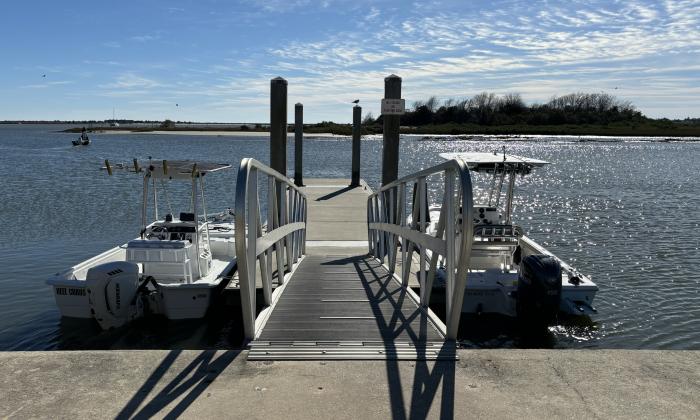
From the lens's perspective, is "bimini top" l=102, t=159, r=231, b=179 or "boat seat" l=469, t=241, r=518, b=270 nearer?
"bimini top" l=102, t=159, r=231, b=179

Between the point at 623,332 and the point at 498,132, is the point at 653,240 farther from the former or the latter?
the point at 498,132

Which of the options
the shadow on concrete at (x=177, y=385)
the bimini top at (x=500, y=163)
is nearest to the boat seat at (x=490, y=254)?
the bimini top at (x=500, y=163)

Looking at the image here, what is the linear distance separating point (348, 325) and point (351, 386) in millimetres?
1287

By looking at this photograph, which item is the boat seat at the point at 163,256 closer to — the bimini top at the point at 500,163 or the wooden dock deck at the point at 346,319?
the wooden dock deck at the point at 346,319

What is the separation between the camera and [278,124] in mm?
12594

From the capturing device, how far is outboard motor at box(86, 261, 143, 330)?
7430mm

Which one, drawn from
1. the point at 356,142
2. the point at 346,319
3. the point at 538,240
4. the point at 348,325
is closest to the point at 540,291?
the point at 346,319

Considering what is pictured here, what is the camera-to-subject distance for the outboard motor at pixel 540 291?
7672 millimetres

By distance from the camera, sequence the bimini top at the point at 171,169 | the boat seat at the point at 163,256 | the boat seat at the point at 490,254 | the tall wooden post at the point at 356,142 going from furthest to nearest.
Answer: the tall wooden post at the point at 356,142
the boat seat at the point at 490,254
the bimini top at the point at 171,169
the boat seat at the point at 163,256

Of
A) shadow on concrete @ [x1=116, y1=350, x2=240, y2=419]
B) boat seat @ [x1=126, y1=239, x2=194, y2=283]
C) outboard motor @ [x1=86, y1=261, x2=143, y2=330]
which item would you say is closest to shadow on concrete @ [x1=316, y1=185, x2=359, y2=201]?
boat seat @ [x1=126, y1=239, x2=194, y2=283]

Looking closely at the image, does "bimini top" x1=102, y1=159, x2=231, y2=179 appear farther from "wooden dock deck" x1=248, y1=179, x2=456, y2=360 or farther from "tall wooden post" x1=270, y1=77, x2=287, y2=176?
"tall wooden post" x1=270, y1=77, x2=287, y2=176

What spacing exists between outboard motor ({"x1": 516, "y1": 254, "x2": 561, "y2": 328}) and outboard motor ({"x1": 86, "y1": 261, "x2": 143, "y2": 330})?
213 inches

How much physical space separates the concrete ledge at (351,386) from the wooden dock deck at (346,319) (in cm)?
18

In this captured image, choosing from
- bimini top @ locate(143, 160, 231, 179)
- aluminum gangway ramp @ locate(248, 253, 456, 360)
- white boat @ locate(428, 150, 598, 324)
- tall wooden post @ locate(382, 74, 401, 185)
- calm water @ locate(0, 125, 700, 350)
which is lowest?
calm water @ locate(0, 125, 700, 350)
